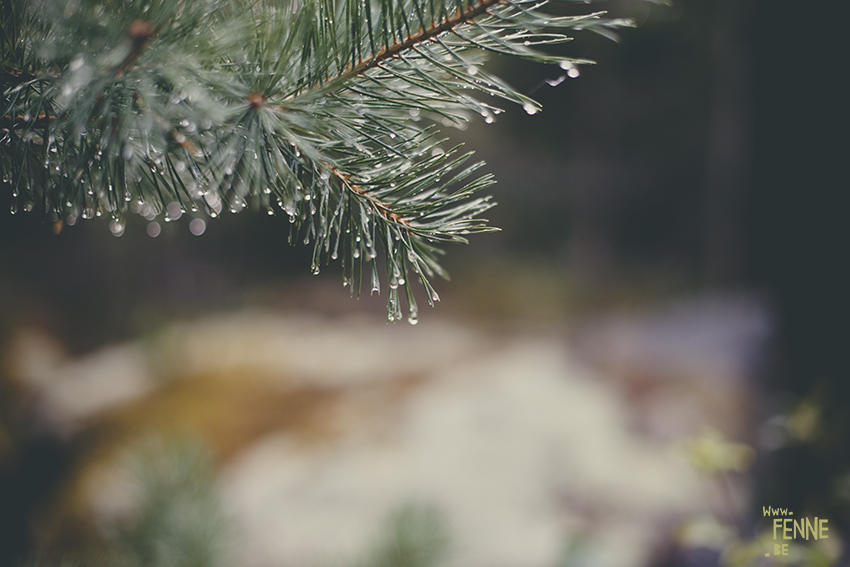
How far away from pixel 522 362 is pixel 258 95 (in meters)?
4.08

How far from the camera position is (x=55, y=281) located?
410 centimetres

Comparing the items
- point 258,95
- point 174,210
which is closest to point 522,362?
point 174,210

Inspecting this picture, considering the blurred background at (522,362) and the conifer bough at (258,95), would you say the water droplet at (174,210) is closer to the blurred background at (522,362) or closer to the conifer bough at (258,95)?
the conifer bough at (258,95)

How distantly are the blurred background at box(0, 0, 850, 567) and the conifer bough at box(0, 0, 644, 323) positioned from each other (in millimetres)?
145

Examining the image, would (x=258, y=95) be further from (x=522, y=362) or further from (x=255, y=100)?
(x=522, y=362)

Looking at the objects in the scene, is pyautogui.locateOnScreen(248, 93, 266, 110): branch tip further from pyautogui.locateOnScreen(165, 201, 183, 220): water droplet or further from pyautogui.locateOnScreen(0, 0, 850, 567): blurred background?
pyautogui.locateOnScreen(0, 0, 850, 567): blurred background

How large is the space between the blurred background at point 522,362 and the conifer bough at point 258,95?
145mm

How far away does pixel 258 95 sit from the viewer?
0.41m

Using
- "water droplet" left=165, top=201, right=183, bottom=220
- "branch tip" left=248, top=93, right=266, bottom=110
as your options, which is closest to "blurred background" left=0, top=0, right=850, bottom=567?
"water droplet" left=165, top=201, right=183, bottom=220

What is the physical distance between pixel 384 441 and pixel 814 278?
246cm

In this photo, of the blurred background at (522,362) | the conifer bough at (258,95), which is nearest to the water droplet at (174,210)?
the conifer bough at (258,95)

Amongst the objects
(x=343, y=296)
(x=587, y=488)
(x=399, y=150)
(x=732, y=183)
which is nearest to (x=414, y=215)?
(x=399, y=150)

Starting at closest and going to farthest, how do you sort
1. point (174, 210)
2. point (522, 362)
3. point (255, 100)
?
point (255, 100)
point (174, 210)
point (522, 362)

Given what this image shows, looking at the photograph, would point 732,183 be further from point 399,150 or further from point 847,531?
point 399,150
